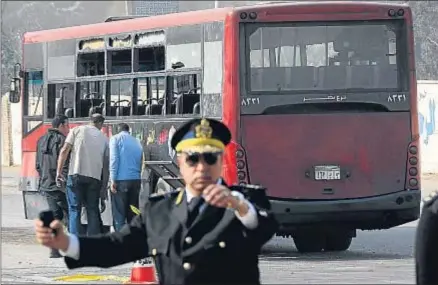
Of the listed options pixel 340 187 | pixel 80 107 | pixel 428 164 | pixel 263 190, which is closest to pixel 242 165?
pixel 340 187

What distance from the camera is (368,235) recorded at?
68.9ft

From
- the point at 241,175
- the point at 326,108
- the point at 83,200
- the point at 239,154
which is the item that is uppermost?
the point at 326,108

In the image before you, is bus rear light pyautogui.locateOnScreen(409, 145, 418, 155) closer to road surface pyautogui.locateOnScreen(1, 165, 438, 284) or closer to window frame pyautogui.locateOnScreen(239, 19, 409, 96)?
window frame pyautogui.locateOnScreen(239, 19, 409, 96)

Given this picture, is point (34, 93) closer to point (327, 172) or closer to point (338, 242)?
point (338, 242)

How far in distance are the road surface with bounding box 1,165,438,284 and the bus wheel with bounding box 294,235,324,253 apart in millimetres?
162

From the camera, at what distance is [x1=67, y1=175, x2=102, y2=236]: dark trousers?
17.1 m

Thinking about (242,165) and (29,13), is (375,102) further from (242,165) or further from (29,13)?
(29,13)

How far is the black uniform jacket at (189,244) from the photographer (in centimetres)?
580

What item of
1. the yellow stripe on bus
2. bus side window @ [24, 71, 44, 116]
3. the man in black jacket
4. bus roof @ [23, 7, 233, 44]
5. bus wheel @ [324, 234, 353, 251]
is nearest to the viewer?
the yellow stripe on bus

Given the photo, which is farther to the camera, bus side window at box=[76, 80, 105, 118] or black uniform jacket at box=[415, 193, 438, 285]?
bus side window at box=[76, 80, 105, 118]

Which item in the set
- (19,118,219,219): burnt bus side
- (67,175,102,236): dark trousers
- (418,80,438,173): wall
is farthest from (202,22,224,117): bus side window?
(418,80,438,173): wall

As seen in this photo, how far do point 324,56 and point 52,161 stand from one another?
144 inches

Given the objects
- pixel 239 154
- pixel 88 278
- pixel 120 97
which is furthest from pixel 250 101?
pixel 88 278

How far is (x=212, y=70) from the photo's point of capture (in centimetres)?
1703
